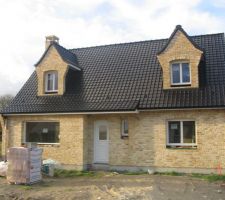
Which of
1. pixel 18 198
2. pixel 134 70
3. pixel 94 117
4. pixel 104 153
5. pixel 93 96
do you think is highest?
pixel 134 70

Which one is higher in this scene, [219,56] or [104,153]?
[219,56]

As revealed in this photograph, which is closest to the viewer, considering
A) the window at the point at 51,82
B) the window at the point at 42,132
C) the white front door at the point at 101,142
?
the white front door at the point at 101,142

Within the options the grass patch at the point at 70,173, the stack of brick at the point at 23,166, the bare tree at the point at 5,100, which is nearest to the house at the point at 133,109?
the grass patch at the point at 70,173

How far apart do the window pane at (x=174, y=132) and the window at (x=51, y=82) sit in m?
7.27

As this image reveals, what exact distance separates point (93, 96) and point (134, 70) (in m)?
2.82

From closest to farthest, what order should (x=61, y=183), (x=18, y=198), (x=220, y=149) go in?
(x=18, y=198) < (x=61, y=183) < (x=220, y=149)

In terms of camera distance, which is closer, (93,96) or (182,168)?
(182,168)

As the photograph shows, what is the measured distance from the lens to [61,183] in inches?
557

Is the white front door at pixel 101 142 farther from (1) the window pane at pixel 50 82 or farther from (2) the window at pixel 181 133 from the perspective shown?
(1) the window pane at pixel 50 82

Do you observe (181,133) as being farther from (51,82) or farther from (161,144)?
(51,82)

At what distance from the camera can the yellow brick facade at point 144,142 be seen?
15.4 meters

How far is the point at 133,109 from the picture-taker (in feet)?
53.0

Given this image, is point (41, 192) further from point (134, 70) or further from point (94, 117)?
point (134, 70)

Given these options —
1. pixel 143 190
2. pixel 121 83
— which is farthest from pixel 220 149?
pixel 121 83
